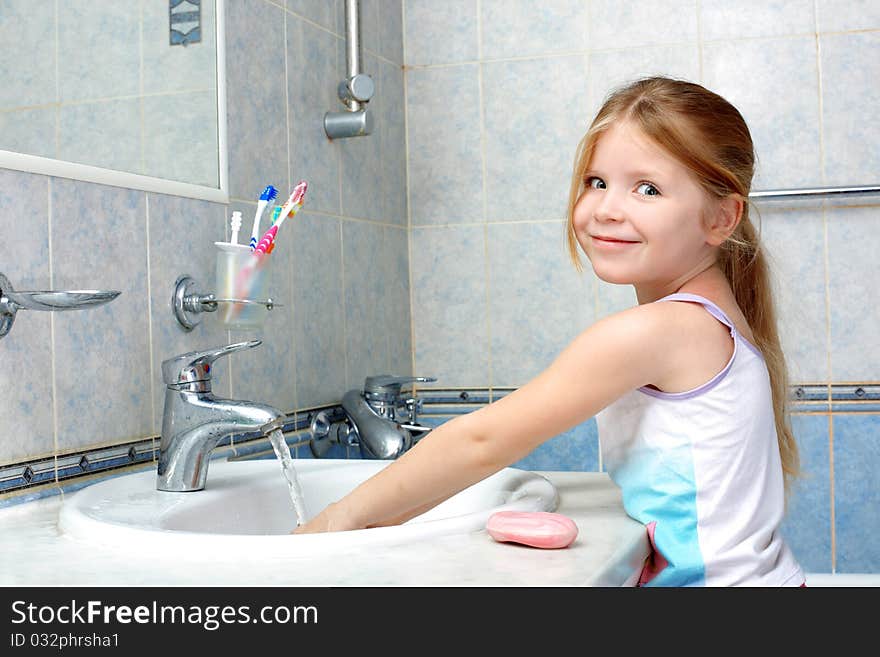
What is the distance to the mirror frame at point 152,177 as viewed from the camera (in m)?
1.07

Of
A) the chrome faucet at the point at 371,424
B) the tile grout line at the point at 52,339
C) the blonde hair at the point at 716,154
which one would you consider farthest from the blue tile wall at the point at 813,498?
the tile grout line at the point at 52,339

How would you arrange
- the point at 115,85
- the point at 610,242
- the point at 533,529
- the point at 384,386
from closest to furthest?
the point at 533,529
the point at 610,242
the point at 115,85
the point at 384,386

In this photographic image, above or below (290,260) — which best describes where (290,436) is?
below

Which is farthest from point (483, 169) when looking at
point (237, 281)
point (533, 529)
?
point (533, 529)

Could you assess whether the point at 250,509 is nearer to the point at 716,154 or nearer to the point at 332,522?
the point at 332,522

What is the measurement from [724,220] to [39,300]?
2.38ft

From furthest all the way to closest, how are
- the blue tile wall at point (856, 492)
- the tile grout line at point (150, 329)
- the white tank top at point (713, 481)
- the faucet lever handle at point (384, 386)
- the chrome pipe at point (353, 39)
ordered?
the blue tile wall at point (856, 492) < the chrome pipe at point (353, 39) < the faucet lever handle at point (384, 386) < the tile grout line at point (150, 329) < the white tank top at point (713, 481)

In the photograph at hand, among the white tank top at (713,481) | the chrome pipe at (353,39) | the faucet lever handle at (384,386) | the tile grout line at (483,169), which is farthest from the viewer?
the tile grout line at (483,169)

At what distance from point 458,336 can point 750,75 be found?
2.79ft

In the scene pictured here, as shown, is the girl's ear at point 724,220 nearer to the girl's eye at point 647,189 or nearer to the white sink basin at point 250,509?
the girl's eye at point 647,189

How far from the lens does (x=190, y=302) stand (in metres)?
1.32

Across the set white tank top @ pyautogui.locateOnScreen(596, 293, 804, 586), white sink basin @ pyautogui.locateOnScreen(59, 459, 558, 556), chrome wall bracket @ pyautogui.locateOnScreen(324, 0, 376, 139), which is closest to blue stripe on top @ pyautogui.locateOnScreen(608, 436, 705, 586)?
white tank top @ pyautogui.locateOnScreen(596, 293, 804, 586)

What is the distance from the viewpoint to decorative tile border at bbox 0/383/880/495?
1063 mm
